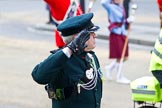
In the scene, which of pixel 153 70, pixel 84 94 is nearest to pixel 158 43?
pixel 153 70

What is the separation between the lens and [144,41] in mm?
14062

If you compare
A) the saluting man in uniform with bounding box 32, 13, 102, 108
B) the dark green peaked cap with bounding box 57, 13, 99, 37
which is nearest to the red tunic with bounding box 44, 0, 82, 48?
the saluting man in uniform with bounding box 32, 13, 102, 108

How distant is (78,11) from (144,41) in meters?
6.69

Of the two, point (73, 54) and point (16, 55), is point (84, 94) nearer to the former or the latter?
point (73, 54)

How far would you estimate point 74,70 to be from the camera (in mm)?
4180

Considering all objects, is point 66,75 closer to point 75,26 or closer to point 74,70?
point 74,70

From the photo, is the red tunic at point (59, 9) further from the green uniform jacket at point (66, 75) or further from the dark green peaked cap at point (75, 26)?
the dark green peaked cap at point (75, 26)

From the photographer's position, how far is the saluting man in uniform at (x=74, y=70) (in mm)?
3982

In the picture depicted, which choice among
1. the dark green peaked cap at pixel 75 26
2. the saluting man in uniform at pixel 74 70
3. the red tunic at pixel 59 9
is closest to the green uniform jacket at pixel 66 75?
the saluting man in uniform at pixel 74 70

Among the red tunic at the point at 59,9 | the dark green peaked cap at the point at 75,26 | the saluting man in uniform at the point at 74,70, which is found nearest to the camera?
the saluting man in uniform at the point at 74,70

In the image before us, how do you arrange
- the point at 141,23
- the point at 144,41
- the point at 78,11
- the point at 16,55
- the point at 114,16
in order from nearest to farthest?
the point at 78,11, the point at 114,16, the point at 16,55, the point at 144,41, the point at 141,23

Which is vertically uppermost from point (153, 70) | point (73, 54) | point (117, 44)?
point (73, 54)

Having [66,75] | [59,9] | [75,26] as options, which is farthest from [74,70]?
[59,9]

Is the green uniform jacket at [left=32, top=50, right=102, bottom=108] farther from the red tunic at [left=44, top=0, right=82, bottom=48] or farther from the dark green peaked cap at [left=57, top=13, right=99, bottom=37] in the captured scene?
the red tunic at [left=44, top=0, right=82, bottom=48]
